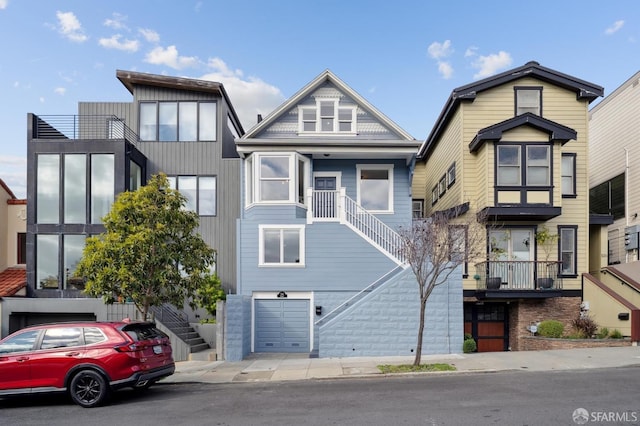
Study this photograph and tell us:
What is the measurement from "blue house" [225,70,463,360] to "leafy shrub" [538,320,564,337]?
3.89m

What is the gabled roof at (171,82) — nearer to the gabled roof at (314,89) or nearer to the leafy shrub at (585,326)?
the gabled roof at (314,89)

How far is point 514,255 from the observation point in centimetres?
1883

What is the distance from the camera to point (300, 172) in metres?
19.0

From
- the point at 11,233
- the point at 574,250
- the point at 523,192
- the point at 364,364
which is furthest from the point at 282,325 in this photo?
the point at 11,233

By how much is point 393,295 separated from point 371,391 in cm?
543

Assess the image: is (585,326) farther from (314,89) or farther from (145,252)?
(145,252)

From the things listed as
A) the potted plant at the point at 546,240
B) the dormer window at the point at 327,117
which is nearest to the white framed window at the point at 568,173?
the potted plant at the point at 546,240

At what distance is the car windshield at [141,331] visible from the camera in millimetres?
10188

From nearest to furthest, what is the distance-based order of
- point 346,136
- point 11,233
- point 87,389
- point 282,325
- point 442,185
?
1. point 87,389
2. point 282,325
3. point 346,136
4. point 11,233
5. point 442,185

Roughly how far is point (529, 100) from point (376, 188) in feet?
22.6

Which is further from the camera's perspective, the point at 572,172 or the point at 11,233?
the point at 11,233

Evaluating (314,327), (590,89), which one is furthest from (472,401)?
(590,89)

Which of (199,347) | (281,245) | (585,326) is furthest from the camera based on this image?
(281,245)

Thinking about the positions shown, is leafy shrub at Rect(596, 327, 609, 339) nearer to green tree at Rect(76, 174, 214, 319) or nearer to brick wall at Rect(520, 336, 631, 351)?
brick wall at Rect(520, 336, 631, 351)
